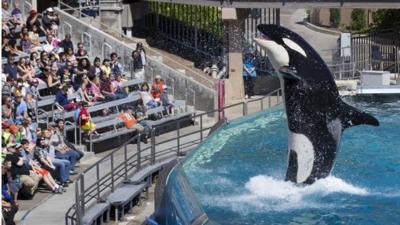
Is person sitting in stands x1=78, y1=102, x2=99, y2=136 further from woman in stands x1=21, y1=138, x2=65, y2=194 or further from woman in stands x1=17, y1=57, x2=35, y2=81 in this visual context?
woman in stands x1=21, y1=138, x2=65, y2=194

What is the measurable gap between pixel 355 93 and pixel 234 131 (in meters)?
7.58

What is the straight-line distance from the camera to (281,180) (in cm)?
1719

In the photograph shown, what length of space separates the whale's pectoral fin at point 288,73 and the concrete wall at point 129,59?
10693mm

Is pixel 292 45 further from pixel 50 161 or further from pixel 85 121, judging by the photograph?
pixel 85 121

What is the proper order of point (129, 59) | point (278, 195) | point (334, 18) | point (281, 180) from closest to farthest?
point (278, 195) < point (281, 180) < point (129, 59) < point (334, 18)

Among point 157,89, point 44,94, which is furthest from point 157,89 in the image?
point 44,94

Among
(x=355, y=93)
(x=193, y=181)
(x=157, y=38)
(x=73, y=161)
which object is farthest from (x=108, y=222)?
(x=157, y=38)

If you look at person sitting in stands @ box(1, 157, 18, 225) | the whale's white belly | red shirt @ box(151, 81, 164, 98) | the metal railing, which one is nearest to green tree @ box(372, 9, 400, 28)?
red shirt @ box(151, 81, 164, 98)

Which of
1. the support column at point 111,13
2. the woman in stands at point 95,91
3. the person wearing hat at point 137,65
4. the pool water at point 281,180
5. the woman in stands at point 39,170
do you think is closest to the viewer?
the pool water at point 281,180

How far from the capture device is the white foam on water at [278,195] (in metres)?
15.5

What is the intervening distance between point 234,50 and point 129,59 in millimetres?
2880

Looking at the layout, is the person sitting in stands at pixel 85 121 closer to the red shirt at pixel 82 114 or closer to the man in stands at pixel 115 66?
the red shirt at pixel 82 114

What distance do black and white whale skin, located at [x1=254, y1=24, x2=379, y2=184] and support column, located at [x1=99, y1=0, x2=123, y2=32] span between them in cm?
1417

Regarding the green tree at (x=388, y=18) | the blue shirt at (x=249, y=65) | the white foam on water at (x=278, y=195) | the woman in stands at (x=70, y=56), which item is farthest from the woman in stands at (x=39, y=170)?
the green tree at (x=388, y=18)
